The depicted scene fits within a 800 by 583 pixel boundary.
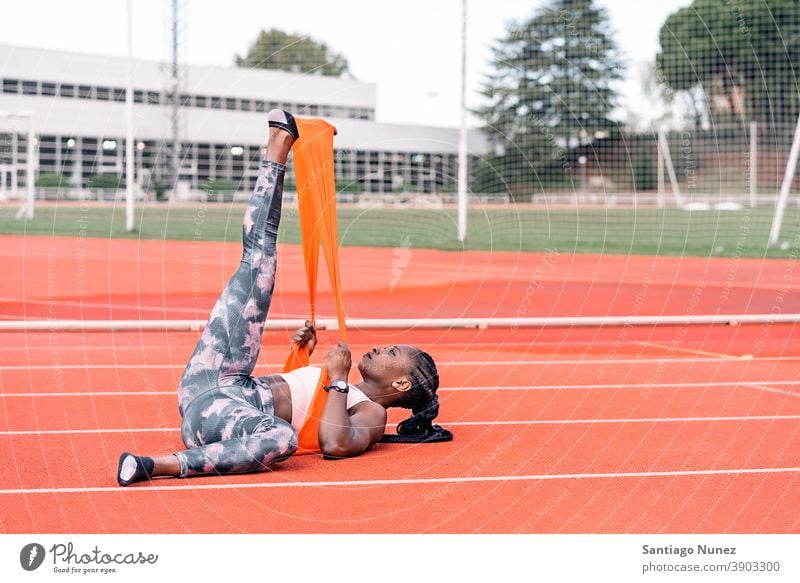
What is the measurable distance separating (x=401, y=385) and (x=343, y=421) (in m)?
0.49

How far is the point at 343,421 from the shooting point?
18.8 ft

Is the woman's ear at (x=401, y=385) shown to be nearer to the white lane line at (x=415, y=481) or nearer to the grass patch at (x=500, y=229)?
the white lane line at (x=415, y=481)

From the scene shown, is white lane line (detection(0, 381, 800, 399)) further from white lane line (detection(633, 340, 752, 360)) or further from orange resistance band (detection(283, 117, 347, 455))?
orange resistance band (detection(283, 117, 347, 455))

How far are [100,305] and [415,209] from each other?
2211cm

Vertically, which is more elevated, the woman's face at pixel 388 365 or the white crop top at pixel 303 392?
the woman's face at pixel 388 365

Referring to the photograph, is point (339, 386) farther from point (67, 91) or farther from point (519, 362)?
point (67, 91)

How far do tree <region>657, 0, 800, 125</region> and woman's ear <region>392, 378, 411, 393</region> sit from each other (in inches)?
1107

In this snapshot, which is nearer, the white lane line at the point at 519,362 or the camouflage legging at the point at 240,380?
the camouflage legging at the point at 240,380

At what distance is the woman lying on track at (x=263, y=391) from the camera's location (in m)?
5.47

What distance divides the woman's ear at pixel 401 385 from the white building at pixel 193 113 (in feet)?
91.8

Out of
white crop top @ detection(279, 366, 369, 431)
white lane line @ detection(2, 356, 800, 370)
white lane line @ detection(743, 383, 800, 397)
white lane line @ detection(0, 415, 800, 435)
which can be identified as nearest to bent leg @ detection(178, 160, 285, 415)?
white crop top @ detection(279, 366, 369, 431)

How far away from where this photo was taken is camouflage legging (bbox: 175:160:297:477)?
17.9 feet

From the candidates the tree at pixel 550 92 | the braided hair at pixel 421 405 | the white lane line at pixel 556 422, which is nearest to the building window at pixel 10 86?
the tree at pixel 550 92

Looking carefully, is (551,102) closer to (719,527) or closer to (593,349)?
(593,349)
